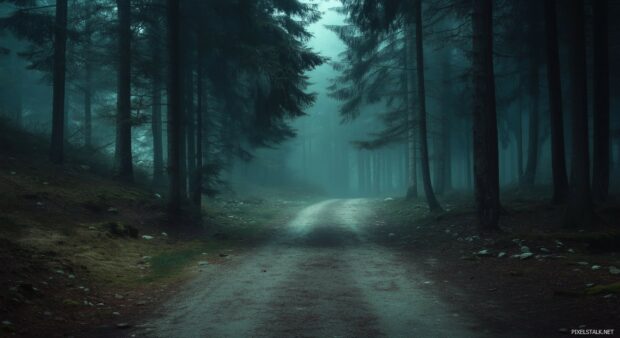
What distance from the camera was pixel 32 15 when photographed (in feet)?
55.3

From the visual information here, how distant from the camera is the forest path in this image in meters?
5.56

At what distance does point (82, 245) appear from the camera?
33.3 feet

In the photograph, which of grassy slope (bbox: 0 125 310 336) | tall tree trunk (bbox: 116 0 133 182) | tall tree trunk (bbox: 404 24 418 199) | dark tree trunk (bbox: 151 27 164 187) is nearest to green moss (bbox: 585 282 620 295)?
grassy slope (bbox: 0 125 310 336)

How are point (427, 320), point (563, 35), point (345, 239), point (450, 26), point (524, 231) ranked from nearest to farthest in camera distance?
point (427, 320)
point (524, 231)
point (345, 239)
point (563, 35)
point (450, 26)

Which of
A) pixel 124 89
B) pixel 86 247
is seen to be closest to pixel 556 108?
pixel 86 247

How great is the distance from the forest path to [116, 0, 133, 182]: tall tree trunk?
9210 mm

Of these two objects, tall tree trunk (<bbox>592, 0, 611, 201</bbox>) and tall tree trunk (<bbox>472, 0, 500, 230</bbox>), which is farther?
tall tree trunk (<bbox>592, 0, 611, 201</bbox>)

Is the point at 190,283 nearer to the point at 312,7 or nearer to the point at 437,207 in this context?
the point at 437,207

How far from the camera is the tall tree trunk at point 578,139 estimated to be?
1192cm

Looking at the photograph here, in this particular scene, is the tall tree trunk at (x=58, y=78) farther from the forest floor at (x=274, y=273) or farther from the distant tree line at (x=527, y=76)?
the distant tree line at (x=527, y=76)

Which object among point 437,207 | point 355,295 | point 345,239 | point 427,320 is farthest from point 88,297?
point 437,207

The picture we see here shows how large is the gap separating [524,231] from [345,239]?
5699 millimetres

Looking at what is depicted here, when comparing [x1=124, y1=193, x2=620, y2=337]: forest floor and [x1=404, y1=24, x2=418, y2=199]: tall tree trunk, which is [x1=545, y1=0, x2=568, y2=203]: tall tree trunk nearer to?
[x1=124, y1=193, x2=620, y2=337]: forest floor

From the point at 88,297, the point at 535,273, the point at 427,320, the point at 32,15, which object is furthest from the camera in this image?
the point at 32,15
